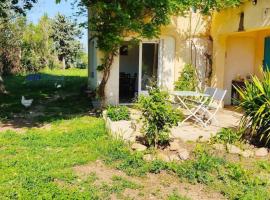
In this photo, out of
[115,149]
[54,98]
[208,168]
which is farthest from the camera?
[54,98]

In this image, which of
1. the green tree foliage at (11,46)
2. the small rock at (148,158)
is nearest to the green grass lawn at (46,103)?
the small rock at (148,158)

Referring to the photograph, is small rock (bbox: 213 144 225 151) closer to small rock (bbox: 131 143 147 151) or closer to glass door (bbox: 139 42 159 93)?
small rock (bbox: 131 143 147 151)

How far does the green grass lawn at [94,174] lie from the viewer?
6023mm

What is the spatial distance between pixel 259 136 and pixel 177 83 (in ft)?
18.9

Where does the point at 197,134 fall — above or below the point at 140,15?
below

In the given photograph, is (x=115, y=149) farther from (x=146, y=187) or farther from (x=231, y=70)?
(x=231, y=70)

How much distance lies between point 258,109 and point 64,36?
31.5 meters

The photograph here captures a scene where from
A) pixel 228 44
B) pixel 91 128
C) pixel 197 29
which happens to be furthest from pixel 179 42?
pixel 91 128

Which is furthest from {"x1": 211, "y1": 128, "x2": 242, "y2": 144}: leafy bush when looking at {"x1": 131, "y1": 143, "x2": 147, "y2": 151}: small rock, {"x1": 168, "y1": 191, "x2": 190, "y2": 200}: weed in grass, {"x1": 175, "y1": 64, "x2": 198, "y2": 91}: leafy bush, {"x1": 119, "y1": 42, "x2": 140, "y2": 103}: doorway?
{"x1": 119, "y1": 42, "x2": 140, "y2": 103}: doorway

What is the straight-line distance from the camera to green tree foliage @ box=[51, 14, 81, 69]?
122 ft

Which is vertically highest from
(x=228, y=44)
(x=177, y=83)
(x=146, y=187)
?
(x=228, y=44)

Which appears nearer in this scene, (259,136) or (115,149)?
(115,149)

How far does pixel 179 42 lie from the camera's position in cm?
1429

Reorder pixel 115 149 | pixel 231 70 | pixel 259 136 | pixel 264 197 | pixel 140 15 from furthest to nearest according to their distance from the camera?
pixel 231 70
pixel 140 15
pixel 259 136
pixel 115 149
pixel 264 197
